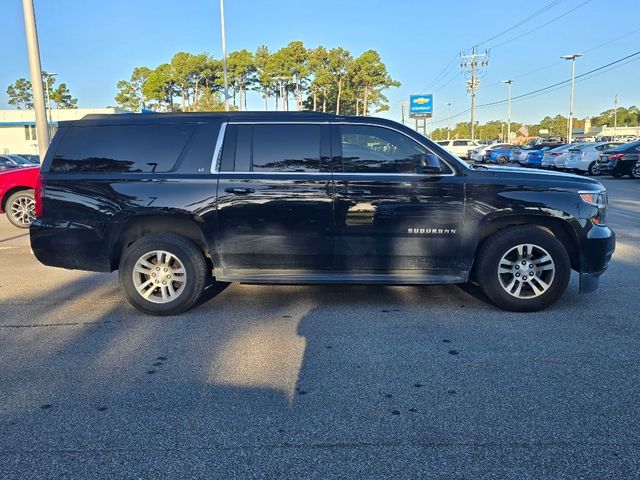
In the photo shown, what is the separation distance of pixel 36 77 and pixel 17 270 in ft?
14.7

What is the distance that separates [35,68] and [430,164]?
8400 mm

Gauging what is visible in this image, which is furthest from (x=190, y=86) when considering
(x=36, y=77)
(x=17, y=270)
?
(x=17, y=270)

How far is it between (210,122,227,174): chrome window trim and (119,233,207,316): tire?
77 centimetres

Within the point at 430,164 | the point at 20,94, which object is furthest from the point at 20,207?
the point at 20,94

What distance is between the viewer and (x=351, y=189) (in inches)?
200

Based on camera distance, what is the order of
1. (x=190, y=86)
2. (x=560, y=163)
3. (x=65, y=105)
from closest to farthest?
(x=560, y=163) → (x=190, y=86) → (x=65, y=105)

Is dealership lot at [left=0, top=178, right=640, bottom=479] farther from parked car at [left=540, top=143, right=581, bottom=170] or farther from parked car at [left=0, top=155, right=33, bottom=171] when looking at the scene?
parked car at [left=540, top=143, right=581, bottom=170]

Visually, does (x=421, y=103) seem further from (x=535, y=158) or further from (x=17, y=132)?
(x=17, y=132)

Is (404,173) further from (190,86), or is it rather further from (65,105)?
(65,105)

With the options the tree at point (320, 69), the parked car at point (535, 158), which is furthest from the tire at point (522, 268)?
the tree at point (320, 69)

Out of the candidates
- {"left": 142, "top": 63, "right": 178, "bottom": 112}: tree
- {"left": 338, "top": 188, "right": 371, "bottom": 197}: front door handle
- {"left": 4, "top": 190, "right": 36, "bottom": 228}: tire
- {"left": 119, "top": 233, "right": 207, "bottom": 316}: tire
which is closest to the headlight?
{"left": 338, "top": 188, "right": 371, "bottom": 197}: front door handle

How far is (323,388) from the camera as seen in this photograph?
3.68 metres

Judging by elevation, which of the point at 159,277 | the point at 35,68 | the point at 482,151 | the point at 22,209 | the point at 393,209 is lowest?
the point at 159,277

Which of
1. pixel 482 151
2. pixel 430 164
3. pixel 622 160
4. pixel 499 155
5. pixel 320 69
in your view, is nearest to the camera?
pixel 430 164
